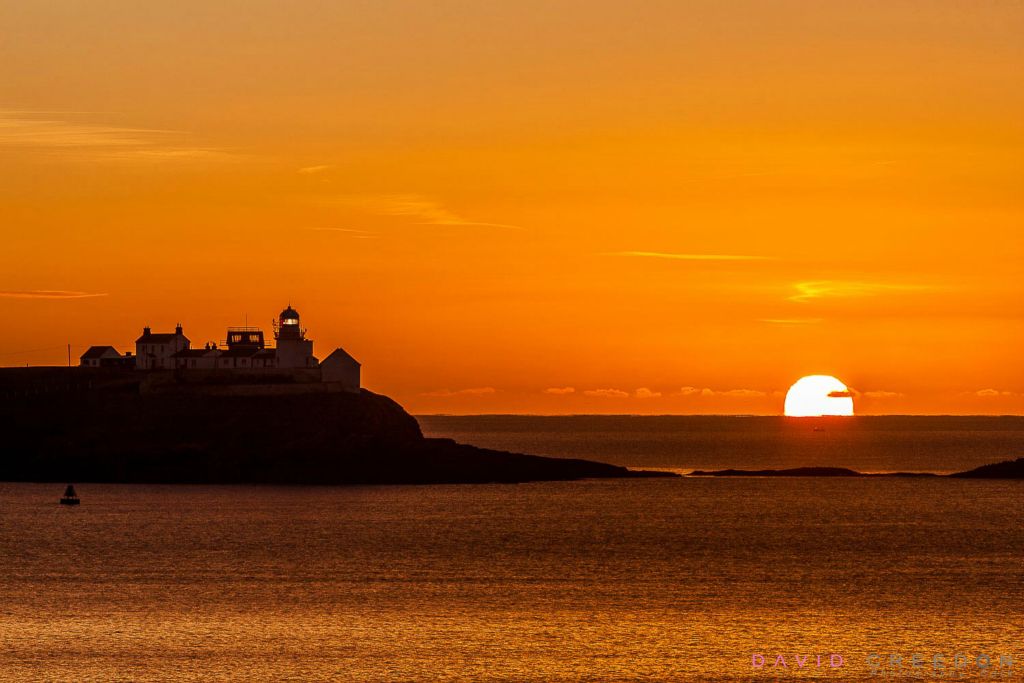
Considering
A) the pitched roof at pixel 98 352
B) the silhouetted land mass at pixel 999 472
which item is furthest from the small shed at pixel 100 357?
the silhouetted land mass at pixel 999 472

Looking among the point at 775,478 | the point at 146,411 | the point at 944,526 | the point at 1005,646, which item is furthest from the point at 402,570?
the point at 775,478

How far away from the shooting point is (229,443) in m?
157

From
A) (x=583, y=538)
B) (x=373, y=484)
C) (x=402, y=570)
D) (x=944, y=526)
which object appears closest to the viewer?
(x=402, y=570)

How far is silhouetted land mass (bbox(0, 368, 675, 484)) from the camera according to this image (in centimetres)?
15475

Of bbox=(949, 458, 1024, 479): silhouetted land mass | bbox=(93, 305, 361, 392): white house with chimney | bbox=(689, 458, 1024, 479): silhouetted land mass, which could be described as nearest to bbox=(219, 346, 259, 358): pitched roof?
bbox=(93, 305, 361, 392): white house with chimney

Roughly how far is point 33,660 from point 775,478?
133 metres

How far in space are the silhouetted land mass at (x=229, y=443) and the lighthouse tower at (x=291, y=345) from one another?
28.8 ft

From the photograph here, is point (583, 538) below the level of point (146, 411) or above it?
below

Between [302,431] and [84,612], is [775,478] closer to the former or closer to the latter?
[302,431]

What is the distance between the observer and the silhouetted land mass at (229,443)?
15475 centimetres

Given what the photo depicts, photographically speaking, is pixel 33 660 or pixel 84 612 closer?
pixel 33 660

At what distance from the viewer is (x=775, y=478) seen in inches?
7151

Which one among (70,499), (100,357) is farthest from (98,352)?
(70,499)

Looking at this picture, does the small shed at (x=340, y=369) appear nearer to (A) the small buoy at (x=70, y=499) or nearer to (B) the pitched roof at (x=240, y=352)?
(B) the pitched roof at (x=240, y=352)
